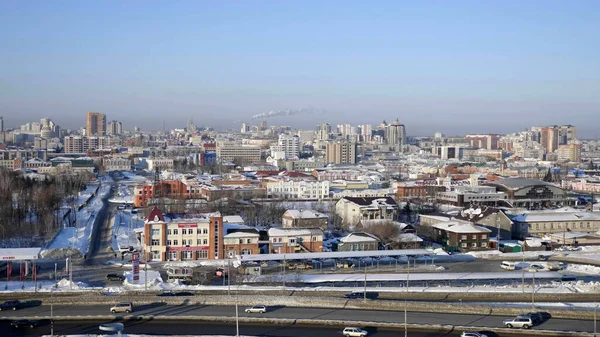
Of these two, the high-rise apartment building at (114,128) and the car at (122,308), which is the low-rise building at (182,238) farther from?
the high-rise apartment building at (114,128)

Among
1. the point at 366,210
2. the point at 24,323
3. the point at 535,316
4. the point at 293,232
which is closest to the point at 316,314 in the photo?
the point at 535,316

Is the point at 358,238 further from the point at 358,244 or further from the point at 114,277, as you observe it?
the point at 114,277

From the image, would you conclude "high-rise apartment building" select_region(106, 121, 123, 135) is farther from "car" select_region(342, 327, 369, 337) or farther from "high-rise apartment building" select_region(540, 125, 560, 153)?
"car" select_region(342, 327, 369, 337)

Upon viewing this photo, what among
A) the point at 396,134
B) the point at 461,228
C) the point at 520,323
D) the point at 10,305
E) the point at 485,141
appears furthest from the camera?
the point at 485,141

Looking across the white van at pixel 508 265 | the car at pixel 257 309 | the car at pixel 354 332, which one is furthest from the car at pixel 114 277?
the white van at pixel 508 265

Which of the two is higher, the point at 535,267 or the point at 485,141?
the point at 485,141

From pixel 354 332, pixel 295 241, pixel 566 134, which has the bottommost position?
pixel 354 332

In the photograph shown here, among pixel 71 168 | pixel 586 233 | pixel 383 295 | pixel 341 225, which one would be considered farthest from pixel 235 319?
pixel 71 168
